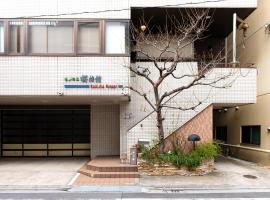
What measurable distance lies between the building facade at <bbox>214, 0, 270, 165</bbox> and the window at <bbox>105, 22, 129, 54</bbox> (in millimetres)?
7388

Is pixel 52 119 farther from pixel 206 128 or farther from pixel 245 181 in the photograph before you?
pixel 245 181

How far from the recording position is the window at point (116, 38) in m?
15.2

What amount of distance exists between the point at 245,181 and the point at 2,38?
428 inches

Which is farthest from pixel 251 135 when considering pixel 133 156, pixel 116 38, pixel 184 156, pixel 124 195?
pixel 124 195

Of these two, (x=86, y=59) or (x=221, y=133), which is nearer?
(x=86, y=59)

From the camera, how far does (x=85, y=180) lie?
13.3 metres

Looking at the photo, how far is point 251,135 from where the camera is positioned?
20016mm

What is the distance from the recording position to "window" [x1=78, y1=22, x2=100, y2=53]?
1518 cm

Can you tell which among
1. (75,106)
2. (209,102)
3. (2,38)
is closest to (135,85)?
(209,102)

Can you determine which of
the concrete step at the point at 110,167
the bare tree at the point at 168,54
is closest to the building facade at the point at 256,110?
the bare tree at the point at 168,54

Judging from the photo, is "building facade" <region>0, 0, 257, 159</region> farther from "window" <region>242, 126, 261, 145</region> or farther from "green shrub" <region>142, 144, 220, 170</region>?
"window" <region>242, 126, 261, 145</region>

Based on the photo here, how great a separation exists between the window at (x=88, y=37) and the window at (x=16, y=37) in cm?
233

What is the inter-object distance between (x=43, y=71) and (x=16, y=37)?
1770 millimetres

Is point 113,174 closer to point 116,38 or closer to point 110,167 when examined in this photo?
point 110,167
